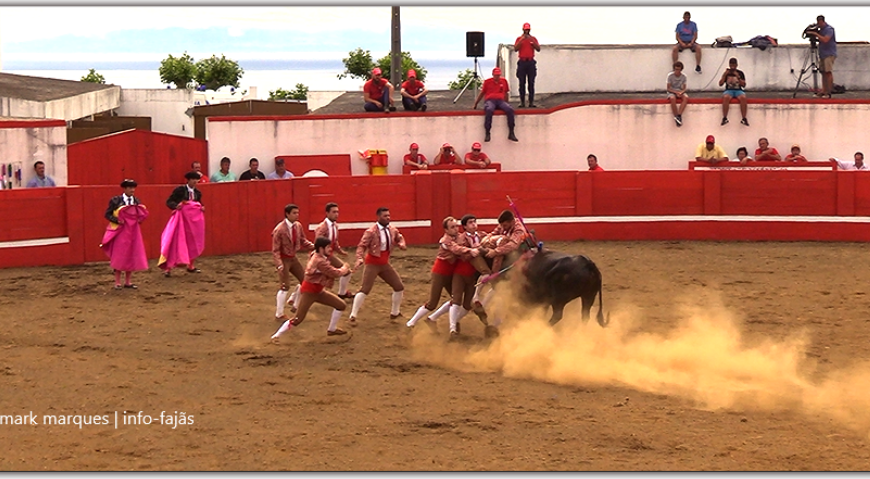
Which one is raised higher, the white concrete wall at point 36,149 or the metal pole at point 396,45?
the metal pole at point 396,45

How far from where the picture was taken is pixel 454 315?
12.5m

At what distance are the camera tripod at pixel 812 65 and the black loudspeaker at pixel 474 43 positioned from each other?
660cm

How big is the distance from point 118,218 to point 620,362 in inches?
270

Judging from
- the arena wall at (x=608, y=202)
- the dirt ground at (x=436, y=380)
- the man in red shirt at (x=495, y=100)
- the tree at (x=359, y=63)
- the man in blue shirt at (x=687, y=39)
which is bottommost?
the dirt ground at (x=436, y=380)

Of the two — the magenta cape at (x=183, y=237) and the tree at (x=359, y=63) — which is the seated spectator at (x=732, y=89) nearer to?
the magenta cape at (x=183, y=237)

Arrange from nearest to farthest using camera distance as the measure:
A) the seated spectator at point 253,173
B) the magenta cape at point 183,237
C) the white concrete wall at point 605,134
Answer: the magenta cape at point 183,237 → the seated spectator at point 253,173 → the white concrete wall at point 605,134

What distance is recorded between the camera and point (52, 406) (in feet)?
33.3

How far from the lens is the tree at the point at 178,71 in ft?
170

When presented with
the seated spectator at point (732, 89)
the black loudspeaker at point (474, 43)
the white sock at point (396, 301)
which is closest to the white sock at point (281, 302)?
the white sock at point (396, 301)

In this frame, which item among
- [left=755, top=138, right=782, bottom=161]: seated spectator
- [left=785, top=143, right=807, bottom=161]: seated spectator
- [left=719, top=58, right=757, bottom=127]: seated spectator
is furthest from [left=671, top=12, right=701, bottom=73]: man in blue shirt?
[left=785, top=143, right=807, bottom=161]: seated spectator

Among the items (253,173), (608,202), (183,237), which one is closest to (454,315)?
(183,237)

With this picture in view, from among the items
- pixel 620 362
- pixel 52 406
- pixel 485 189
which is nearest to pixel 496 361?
pixel 620 362

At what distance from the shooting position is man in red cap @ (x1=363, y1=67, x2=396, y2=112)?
23.0 meters

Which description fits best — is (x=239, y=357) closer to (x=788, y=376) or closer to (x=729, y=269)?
(x=788, y=376)
